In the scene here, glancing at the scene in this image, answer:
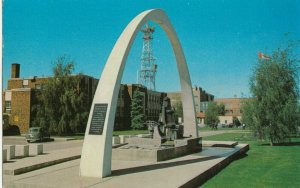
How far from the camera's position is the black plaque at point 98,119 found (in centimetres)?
1095

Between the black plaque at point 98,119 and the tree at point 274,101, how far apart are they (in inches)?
774

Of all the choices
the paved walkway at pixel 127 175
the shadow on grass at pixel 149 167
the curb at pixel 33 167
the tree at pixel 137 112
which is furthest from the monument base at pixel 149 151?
the tree at pixel 137 112

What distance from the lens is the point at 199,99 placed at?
128250 millimetres

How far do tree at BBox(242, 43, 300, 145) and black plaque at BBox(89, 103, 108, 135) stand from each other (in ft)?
64.5

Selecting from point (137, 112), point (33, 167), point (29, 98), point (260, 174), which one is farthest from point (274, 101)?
point (137, 112)

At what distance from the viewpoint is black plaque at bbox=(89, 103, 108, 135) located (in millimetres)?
10948

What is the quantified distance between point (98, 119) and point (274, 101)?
2021cm

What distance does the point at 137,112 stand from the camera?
6594 cm

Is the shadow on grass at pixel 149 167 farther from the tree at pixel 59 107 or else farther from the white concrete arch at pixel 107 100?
the tree at pixel 59 107

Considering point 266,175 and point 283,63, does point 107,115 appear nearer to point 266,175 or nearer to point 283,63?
point 266,175

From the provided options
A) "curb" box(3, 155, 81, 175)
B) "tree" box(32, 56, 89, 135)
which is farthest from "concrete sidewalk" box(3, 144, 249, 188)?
"tree" box(32, 56, 89, 135)

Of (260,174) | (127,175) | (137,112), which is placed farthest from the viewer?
(137,112)

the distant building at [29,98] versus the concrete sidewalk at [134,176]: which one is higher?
the distant building at [29,98]

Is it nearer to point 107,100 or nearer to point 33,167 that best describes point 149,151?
point 107,100
